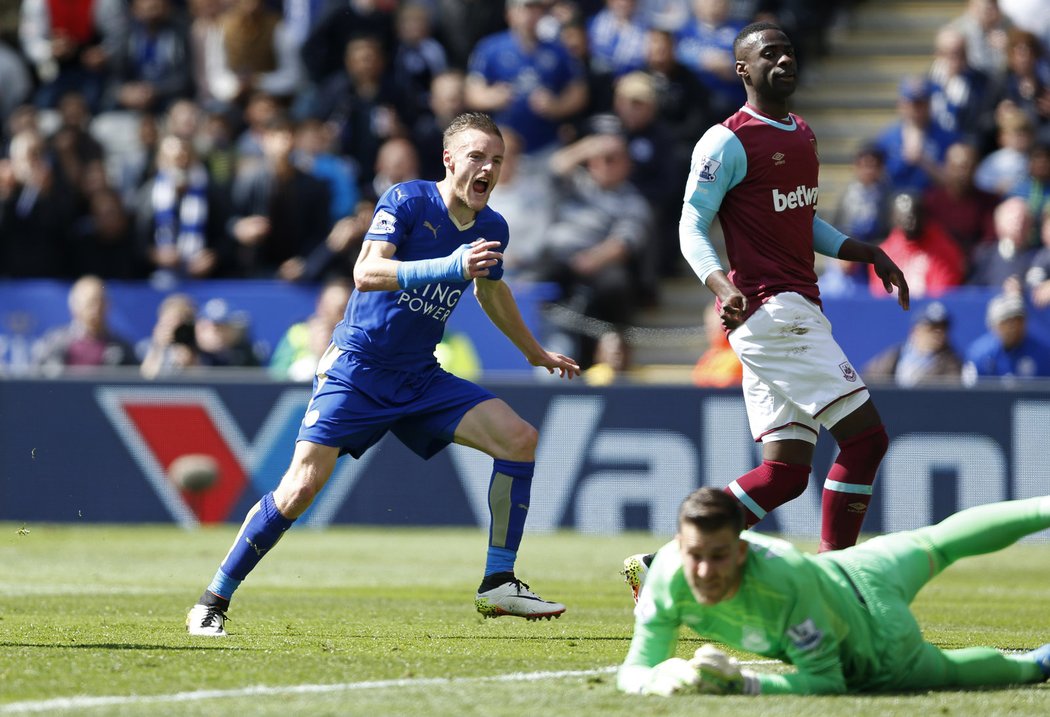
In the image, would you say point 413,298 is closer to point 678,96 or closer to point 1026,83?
point 678,96

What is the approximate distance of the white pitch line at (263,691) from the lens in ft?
16.5

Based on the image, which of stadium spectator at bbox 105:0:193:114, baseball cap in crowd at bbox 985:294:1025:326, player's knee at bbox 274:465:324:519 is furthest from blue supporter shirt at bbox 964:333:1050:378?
stadium spectator at bbox 105:0:193:114

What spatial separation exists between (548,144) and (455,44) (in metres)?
2.10

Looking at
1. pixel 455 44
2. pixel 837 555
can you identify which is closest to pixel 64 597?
pixel 837 555

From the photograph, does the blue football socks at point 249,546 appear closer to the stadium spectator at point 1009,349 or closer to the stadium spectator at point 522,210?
the stadium spectator at point 1009,349

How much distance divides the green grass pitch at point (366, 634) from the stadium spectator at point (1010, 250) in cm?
258

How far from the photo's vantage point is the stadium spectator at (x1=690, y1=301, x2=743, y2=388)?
47.2ft

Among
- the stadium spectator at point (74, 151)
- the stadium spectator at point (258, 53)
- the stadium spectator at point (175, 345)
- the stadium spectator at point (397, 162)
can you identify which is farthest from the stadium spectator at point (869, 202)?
the stadium spectator at point (74, 151)

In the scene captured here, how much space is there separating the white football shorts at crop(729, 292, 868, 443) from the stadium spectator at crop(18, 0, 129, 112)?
13580 mm

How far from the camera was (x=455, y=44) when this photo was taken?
1869 cm

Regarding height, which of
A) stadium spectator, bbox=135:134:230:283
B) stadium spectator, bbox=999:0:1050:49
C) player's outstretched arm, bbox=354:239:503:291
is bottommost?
player's outstretched arm, bbox=354:239:503:291

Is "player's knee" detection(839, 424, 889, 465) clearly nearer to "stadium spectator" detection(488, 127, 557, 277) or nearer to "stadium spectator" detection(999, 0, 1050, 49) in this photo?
"stadium spectator" detection(488, 127, 557, 277)

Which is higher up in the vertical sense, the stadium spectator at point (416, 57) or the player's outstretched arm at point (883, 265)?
the stadium spectator at point (416, 57)

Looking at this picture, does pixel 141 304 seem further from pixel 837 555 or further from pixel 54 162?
pixel 837 555
